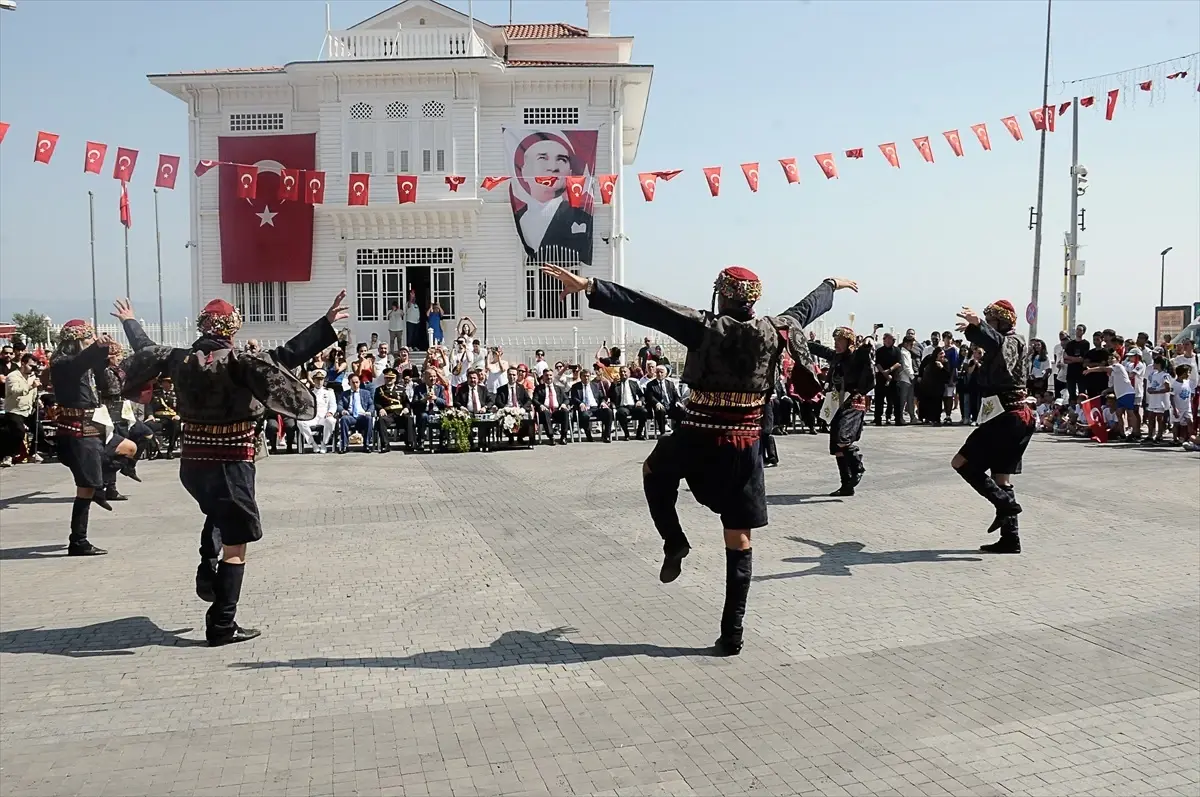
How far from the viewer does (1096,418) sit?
17.9 m

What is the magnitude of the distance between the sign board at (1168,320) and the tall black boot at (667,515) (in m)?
39.1

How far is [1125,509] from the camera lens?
10594mm

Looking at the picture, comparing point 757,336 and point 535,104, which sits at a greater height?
point 535,104

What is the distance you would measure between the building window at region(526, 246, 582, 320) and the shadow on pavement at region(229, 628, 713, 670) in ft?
77.4

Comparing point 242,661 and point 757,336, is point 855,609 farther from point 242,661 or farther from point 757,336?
point 242,661

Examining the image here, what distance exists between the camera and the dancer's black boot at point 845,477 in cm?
1159

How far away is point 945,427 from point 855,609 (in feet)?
49.1

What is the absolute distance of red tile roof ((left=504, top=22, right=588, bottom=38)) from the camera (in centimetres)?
3400

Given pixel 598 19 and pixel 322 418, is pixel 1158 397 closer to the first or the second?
pixel 322 418

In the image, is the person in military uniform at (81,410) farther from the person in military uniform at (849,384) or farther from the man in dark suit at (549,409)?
the man in dark suit at (549,409)

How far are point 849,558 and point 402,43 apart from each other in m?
24.4

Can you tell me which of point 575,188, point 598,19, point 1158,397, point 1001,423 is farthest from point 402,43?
point 1001,423

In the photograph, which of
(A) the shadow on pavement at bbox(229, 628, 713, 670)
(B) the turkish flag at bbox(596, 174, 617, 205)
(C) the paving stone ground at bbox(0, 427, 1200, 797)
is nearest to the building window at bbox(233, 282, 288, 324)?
(B) the turkish flag at bbox(596, 174, 617, 205)

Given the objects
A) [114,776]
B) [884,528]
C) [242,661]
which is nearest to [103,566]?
[242,661]
